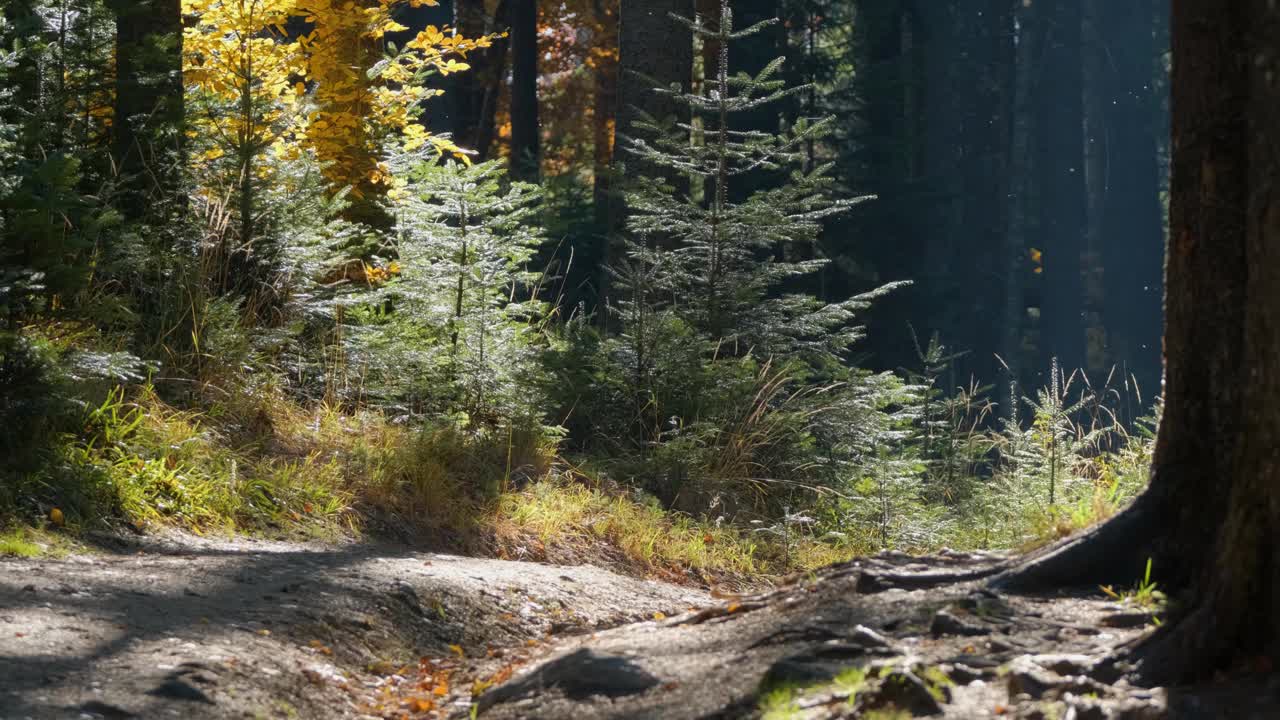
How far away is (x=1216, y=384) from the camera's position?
3.38 meters

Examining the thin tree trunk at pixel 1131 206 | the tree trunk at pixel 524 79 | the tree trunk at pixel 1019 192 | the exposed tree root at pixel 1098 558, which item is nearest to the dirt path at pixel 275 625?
the exposed tree root at pixel 1098 558

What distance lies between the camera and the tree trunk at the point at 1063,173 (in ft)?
118

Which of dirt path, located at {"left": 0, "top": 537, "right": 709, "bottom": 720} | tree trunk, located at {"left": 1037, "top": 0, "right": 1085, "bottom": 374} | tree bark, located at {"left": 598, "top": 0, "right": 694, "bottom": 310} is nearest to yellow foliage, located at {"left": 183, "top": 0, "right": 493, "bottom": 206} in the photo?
tree bark, located at {"left": 598, "top": 0, "right": 694, "bottom": 310}

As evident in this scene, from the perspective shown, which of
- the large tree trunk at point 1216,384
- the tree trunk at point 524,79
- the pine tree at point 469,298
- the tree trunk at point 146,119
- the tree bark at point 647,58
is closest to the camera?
the large tree trunk at point 1216,384

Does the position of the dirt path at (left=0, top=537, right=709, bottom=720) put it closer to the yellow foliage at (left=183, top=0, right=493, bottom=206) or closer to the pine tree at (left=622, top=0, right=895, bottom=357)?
the yellow foliage at (left=183, top=0, right=493, bottom=206)

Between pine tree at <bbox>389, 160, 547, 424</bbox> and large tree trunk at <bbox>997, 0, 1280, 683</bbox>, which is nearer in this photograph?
large tree trunk at <bbox>997, 0, 1280, 683</bbox>

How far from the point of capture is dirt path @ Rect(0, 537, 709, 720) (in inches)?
148

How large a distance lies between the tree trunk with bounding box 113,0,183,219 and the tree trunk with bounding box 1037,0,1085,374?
31.3 m

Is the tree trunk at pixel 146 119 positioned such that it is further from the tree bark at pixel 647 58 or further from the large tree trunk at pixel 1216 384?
the large tree trunk at pixel 1216 384

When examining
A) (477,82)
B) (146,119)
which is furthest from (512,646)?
(477,82)

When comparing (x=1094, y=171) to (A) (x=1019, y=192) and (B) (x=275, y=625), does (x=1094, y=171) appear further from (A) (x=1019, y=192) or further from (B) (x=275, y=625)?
(B) (x=275, y=625)

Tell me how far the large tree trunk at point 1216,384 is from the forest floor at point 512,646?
15 centimetres

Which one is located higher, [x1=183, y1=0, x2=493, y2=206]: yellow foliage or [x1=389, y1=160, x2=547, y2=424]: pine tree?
[x1=183, y1=0, x2=493, y2=206]: yellow foliage

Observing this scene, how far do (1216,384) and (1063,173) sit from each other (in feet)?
119
